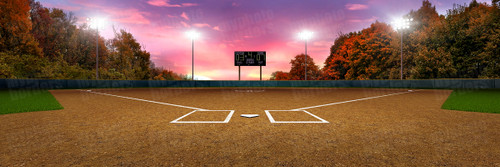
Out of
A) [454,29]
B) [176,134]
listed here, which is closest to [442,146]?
[176,134]

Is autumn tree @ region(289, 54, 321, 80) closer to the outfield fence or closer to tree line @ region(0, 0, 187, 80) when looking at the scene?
the outfield fence

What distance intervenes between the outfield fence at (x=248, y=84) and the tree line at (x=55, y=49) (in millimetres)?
6005

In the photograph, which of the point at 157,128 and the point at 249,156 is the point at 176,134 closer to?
the point at 157,128

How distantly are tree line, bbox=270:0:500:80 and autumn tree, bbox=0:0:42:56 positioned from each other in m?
56.4

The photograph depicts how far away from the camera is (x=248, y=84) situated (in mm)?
41656

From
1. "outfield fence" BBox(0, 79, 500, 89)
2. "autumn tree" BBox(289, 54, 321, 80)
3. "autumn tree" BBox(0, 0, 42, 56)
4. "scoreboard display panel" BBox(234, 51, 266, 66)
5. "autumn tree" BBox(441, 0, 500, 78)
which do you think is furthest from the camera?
"autumn tree" BBox(289, 54, 321, 80)

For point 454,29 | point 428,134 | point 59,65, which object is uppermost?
point 454,29

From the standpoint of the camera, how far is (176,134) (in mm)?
5383

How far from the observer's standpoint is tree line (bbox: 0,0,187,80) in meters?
36.3

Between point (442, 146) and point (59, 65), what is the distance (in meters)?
51.4

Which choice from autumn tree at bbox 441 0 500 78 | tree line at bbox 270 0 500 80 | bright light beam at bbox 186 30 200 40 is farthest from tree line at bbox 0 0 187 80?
autumn tree at bbox 441 0 500 78

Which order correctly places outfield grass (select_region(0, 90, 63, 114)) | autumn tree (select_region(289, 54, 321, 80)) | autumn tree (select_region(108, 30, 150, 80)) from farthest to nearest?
autumn tree (select_region(289, 54, 321, 80)), autumn tree (select_region(108, 30, 150, 80)), outfield grass (select_region(0, 90, 63, 114))

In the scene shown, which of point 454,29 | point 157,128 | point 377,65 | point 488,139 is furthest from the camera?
point 377,65

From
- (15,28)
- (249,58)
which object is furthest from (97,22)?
(249,58)
